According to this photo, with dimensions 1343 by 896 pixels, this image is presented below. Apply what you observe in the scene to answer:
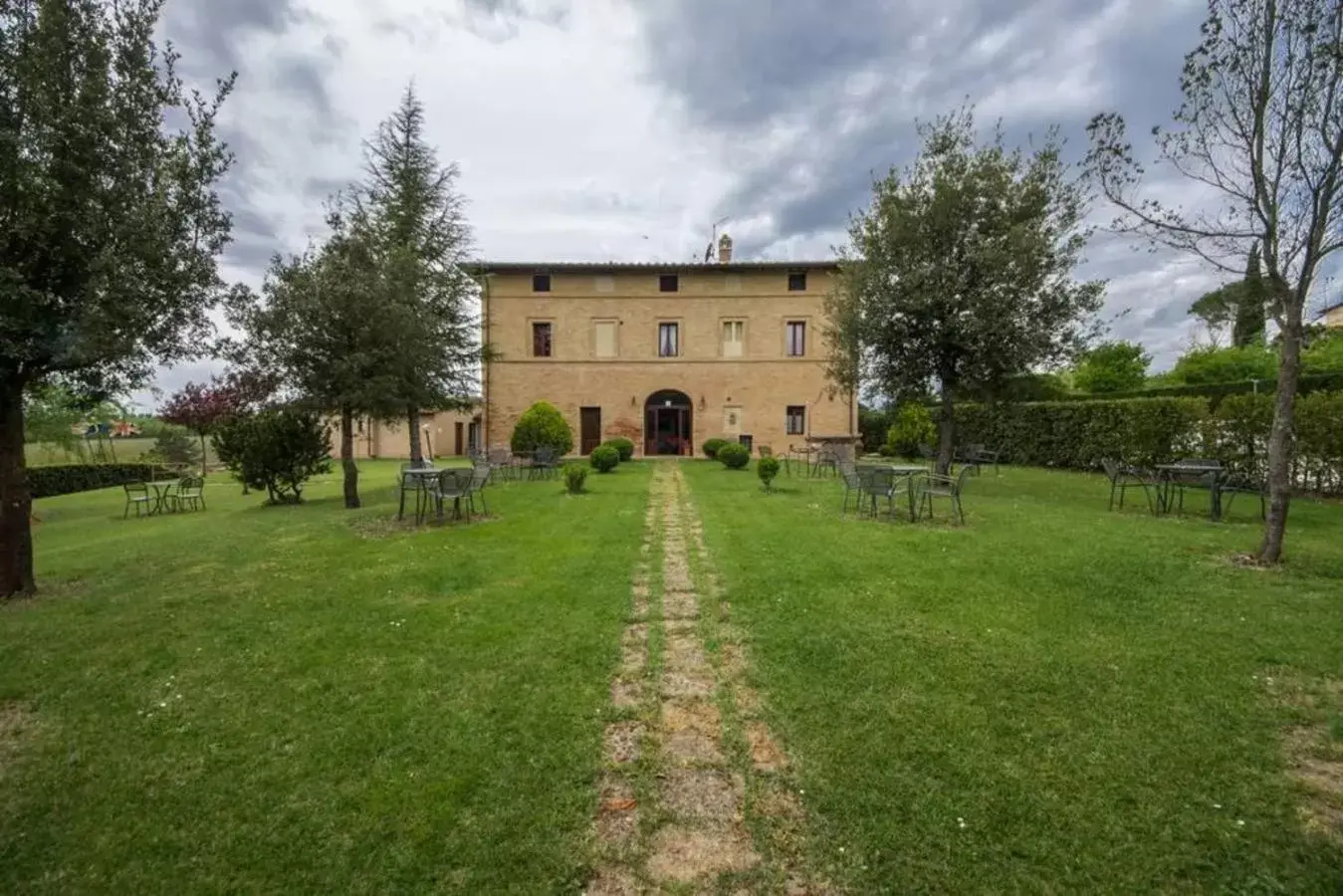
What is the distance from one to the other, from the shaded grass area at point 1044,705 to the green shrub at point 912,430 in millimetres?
15251


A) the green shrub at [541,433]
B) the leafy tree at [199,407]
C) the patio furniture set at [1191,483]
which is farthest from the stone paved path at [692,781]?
the leafy tree at [199,407]

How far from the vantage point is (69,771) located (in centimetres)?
284

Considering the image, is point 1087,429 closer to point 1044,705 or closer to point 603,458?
point 603,458

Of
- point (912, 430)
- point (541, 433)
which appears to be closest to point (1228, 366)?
point (912, 430)

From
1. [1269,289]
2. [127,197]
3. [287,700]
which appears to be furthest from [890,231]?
[287,700]

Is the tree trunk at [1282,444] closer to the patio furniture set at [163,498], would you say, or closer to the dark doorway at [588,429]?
the patio furniture set at [163,498]

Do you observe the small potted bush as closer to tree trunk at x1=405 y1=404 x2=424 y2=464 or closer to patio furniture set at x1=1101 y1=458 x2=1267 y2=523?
tree trunk at x1=405 y1=404 x2=424 y2=464

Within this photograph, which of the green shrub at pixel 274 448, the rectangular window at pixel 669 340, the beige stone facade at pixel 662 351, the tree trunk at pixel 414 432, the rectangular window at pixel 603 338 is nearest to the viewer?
the green shrub at pixel 274 448

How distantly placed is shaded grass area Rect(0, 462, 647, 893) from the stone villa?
1971 cm

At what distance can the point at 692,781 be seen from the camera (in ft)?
8.82

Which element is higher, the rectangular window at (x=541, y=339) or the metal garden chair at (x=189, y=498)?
the rectangular window at (x=541, y=339)

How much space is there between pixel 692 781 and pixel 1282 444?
7238 mm

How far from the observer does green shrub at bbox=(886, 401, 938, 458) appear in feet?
72.5

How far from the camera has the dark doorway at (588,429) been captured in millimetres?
26500
